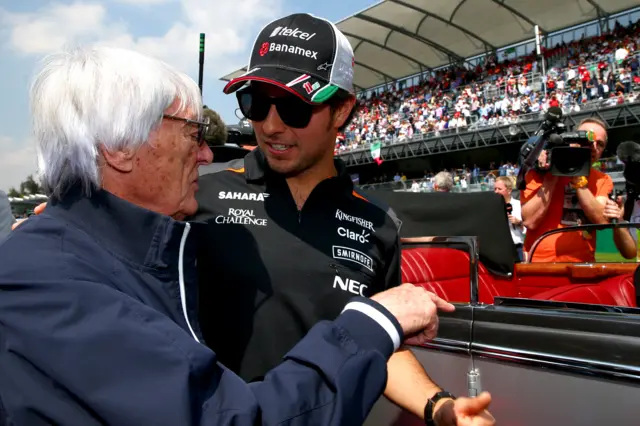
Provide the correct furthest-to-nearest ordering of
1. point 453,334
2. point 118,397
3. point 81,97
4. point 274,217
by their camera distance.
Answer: point 453,334 < point 274,217 < point 81,97 < point 118,397

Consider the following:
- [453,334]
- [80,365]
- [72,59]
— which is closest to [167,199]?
[72,59]

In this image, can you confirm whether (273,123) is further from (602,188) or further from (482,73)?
(482,73)

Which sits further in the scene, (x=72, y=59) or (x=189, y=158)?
(x=189, y=158)

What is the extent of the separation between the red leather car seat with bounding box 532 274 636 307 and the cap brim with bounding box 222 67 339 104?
1.49 metres

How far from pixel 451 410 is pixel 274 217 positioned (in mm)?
Result: 778

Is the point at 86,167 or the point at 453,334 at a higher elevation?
the point at 86,167

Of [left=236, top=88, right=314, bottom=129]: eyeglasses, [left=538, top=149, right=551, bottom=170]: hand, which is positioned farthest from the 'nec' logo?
[left=538, top=149, right=551, bottom=170]: hand

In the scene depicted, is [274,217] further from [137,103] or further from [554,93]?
[554,93]

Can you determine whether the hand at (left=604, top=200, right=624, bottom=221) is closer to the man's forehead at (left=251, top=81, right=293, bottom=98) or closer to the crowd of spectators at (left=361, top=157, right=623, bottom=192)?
the man's forehead at (left=251, top=81, right=293, bottom=98)

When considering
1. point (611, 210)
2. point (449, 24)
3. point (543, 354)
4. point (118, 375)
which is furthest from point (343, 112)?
point (449, 24)

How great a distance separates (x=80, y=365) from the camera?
80cm

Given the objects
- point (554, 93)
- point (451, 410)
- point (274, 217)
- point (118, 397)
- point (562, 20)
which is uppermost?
point (562, 20)

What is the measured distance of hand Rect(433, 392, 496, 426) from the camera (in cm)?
122

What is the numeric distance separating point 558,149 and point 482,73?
24.1m
